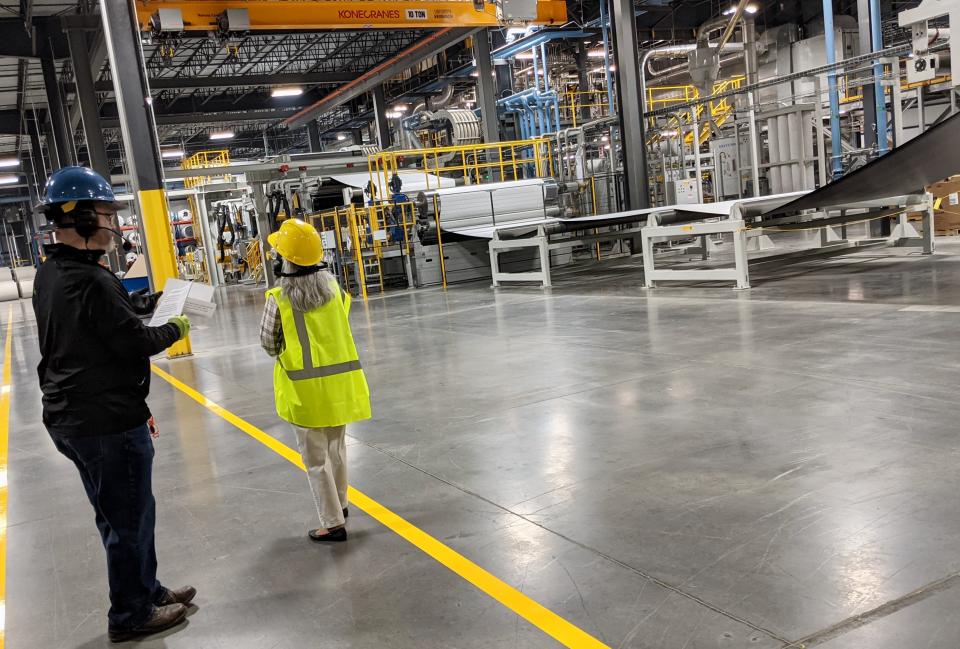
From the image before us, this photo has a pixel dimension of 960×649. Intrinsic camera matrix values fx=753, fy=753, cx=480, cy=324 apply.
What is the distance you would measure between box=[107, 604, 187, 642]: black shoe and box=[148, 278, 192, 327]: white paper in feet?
3.82

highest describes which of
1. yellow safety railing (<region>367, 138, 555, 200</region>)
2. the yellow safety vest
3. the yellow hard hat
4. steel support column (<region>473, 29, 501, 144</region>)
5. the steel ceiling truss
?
the steel ceiling truss

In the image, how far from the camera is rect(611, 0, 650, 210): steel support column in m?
17.1

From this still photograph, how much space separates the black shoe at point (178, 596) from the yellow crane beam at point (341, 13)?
14009 mm

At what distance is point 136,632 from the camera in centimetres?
303

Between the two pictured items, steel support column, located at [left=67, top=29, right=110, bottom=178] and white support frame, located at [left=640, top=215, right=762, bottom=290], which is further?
steel support column, located at [left=67, top=29, right=110, bottom=178]

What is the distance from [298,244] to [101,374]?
1.10m

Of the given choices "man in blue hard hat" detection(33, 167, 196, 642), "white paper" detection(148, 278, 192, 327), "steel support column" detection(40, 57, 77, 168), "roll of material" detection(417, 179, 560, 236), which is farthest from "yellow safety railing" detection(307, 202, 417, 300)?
"man in blue hard hat" detection(33, 167, 196, 642)

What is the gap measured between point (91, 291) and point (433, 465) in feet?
8.19

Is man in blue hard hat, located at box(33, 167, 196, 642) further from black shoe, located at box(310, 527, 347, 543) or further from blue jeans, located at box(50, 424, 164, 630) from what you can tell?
black shoe, located at box(310, 527, 347, 543)

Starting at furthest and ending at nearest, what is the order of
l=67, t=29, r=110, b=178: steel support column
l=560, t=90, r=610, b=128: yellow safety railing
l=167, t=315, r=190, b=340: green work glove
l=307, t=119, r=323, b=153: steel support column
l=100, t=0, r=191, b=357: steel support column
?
l=307, t=119, r=323, b=153: steel support column < l=560, t=90, r=610, b=128: yellow safety railing < l=67, t=29, r=110, b=178: steel support column < l=100, t=0, r=191, b=357: steel support column < l=167, t=315, r=190, b=340: green work glove

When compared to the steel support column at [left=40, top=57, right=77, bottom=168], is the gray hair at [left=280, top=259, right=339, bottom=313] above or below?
below

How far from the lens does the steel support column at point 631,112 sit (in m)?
17.1

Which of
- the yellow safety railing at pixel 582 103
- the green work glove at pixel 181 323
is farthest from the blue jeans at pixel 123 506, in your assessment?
the yellow safety railing at pixel 582 103

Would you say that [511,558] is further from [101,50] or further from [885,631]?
[101,50]
